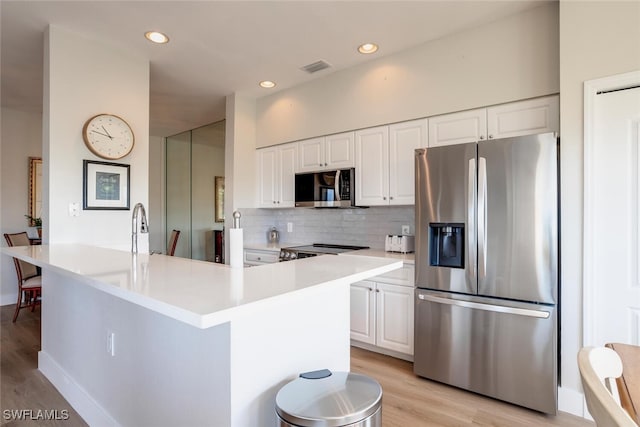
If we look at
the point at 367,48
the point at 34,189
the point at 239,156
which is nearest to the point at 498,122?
the point at 367,48

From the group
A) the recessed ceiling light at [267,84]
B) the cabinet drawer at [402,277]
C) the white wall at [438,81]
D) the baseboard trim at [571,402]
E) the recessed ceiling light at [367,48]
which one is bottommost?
the baseboard trim at [571,402]

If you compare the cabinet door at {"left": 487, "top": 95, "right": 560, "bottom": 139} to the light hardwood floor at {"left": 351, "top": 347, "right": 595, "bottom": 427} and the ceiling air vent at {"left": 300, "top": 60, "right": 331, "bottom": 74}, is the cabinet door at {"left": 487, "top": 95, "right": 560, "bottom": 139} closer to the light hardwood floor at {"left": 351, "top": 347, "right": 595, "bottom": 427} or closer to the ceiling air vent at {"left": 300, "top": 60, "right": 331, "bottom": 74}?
the ceiling air vent at {"left": 300, "top": 60, "right": 331, "bottom": 74}

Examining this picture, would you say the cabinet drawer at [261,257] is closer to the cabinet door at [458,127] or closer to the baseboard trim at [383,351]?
the baseboard trim at [383,351]

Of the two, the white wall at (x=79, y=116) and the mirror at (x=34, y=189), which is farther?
the mirror at (x=34, y=189)

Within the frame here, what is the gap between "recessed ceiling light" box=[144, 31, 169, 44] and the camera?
8.93 ft

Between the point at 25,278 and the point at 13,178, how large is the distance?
1.61 meters

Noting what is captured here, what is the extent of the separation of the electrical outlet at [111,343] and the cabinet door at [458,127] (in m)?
2.71

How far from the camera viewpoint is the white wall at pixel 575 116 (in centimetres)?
204

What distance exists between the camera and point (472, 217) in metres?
2.31

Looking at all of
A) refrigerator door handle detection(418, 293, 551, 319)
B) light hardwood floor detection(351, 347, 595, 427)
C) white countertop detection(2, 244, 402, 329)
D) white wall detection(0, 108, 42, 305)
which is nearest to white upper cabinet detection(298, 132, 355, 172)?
refrigerator door handle detection(418, 293, 551, 319)

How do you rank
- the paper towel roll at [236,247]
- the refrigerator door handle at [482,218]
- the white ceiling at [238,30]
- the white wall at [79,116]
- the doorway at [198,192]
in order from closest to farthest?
the paper towel roll at [236,247] → the refrigerator door handle at [482,218] → the white ceiling at [238,30] → the white wall at [79,116] → the doorway at [198,192]

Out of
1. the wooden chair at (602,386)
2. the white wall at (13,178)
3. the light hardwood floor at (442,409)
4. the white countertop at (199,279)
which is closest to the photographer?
the wooden chair at (602,386)

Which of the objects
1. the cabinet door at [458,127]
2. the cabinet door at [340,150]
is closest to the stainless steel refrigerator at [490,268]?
the cabinet door at [458,127]

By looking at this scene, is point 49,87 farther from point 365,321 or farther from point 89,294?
point 365,321
